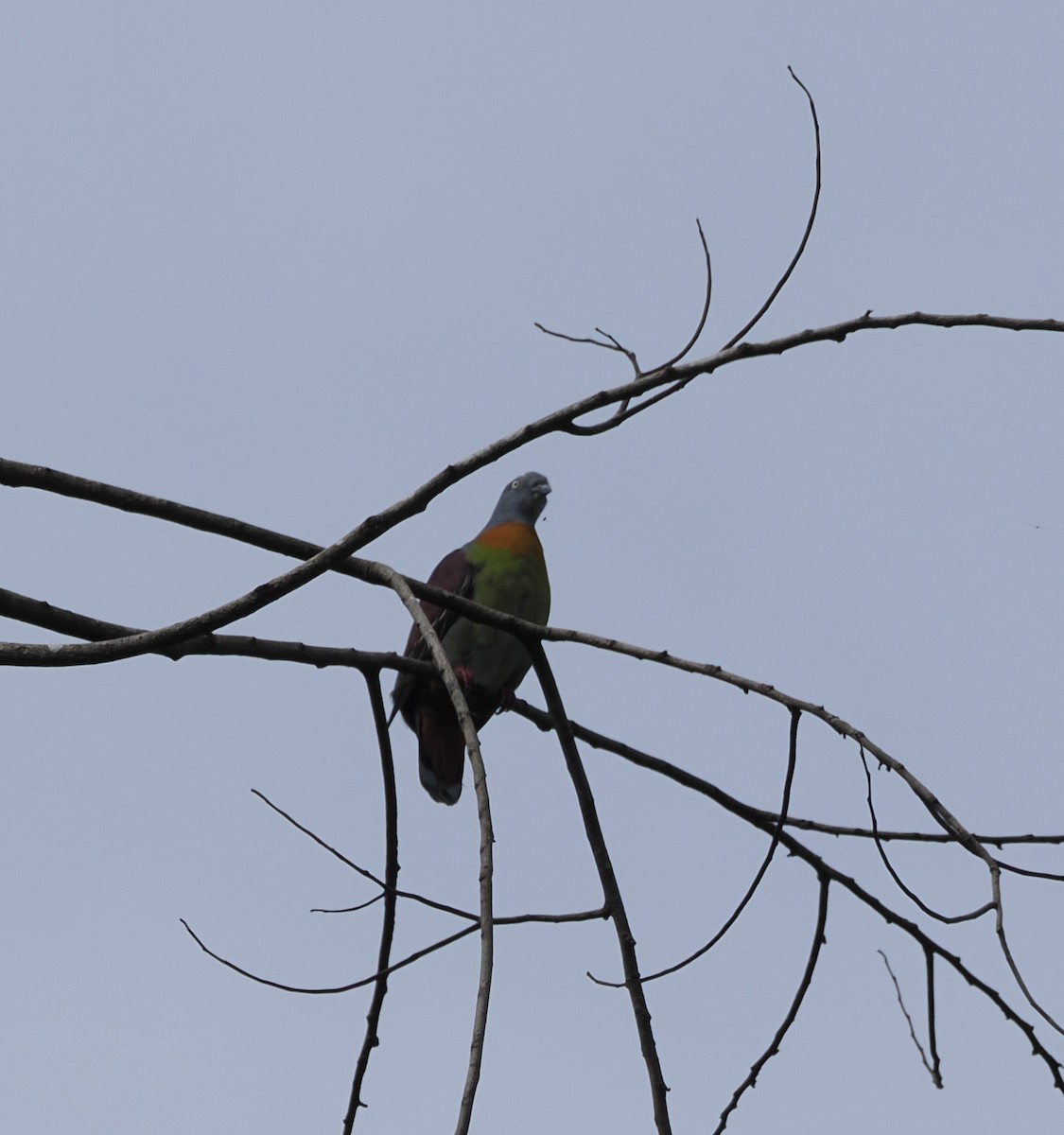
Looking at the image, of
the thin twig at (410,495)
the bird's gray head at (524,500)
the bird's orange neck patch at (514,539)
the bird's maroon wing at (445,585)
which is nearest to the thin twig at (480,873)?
the thin twig at (410,495)

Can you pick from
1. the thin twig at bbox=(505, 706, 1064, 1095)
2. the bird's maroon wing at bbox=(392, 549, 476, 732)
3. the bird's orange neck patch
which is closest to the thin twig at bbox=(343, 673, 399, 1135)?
the thin twig at bbox=(505, 706, 1064, 1095)

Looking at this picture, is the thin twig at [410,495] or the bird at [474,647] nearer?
the thin twig at [410,495]

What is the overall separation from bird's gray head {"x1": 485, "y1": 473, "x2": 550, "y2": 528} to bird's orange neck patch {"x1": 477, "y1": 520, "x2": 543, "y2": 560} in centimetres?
23

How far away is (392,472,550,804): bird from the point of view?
189 inches

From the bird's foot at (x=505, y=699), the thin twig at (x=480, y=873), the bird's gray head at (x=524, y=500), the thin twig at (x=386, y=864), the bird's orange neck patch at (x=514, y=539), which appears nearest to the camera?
the thin twig at (x=480, y=873)

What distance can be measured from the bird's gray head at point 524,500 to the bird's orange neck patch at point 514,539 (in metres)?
0.23

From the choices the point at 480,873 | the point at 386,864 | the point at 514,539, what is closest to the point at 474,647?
the point at 514,539

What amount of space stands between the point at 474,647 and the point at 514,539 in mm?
561

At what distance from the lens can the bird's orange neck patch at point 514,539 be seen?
16.9 feet

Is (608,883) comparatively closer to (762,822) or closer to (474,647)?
(762,822)

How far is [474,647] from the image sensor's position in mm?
4797

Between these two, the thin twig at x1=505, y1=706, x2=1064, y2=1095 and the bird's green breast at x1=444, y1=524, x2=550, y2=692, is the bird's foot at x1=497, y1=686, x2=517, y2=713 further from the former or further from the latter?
the thin twig at x1=505, y1=706, x2=1064, y2=1095

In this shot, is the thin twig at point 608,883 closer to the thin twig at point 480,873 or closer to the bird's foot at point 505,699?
the thin twig at point 480,873

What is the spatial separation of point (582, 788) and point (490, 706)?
2.53 metres
